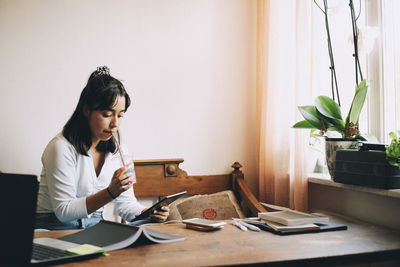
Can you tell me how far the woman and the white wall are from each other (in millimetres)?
503

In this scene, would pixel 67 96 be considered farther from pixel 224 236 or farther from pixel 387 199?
pixel 387 199

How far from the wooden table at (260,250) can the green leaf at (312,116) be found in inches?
→ 23.4

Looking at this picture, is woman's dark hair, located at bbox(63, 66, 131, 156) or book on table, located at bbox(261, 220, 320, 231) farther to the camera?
woman's dark hair, located at bbox(63, 66, 131, 156)

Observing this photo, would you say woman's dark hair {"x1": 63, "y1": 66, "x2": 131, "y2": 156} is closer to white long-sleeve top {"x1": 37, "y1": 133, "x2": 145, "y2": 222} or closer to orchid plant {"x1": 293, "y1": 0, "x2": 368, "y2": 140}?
white long-sleeve top {"x1": 37, "y1": 133, "x2": 145, "y2": 222}

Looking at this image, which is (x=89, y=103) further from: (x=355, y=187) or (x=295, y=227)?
(x=355, y=187)

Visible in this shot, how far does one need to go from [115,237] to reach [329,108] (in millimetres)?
1187

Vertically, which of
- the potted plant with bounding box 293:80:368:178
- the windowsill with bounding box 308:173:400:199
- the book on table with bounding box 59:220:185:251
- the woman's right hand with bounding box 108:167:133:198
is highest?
the potted plant with bounding box 293:80:368:178

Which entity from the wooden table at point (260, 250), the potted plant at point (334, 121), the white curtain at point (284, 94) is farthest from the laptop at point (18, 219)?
the white curtain at point (284, 94)

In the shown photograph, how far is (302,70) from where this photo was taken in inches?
78.9

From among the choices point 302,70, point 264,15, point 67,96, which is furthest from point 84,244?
point 264,15

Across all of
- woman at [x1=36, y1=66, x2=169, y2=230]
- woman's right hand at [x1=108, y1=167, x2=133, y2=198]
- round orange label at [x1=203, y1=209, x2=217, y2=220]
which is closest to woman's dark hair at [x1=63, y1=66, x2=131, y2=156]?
woman at [x1=36, y1=66, x2=169, y2=230]

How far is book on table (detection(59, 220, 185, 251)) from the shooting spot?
104 cm

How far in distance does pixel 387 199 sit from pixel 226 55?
4.63 feet

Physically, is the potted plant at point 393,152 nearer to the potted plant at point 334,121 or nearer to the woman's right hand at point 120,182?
the potted plant at point 334,121
